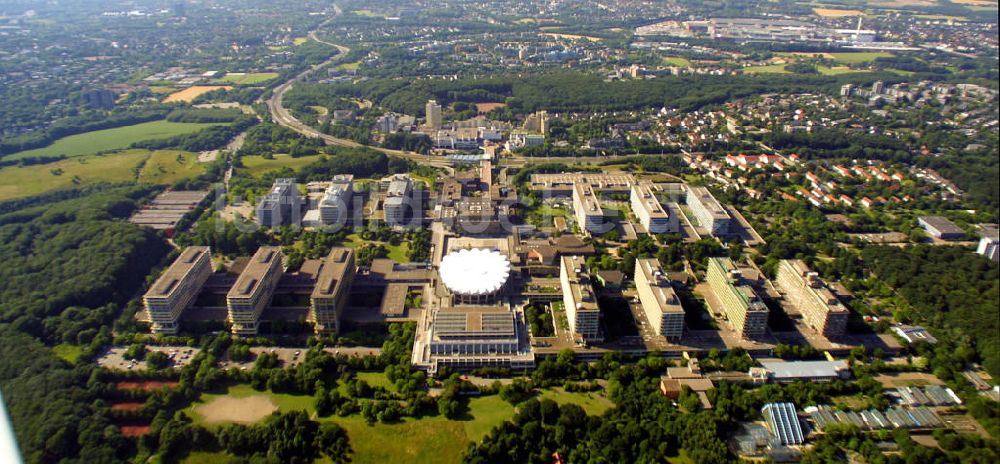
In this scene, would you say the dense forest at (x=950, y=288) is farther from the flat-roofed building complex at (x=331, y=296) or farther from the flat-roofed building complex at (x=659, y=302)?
the flat-roofed building complex at (x=331, y=296)

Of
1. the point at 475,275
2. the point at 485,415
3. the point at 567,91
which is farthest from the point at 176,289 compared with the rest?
the point at 567,91

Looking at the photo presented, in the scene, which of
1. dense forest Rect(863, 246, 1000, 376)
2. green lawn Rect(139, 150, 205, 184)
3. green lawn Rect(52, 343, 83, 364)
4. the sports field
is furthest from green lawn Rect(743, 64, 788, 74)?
green lawn Rect(52, 343, 83, 364)

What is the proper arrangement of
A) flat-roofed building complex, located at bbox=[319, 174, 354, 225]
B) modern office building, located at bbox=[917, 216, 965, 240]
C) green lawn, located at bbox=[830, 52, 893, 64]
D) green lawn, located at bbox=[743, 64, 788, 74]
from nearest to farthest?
1. modern office building, located at bbox=[917, 216, 965, 240]
2. flat-roofed building complex, located at bbox=[319, 174, 354, 225]
3. green lawn, located at bbox=[743, 64, 788, 74]
4. green lawn, located at bbox=[830, 52, 893, 64]

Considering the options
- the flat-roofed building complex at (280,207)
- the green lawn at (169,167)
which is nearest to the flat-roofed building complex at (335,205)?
the flat-roofed building complex at (280,207)

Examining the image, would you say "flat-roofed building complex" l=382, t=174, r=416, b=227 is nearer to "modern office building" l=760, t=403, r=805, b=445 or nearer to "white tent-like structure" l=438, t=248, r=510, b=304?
"white tent-like structure" l=438, t=248, r=510, b=304

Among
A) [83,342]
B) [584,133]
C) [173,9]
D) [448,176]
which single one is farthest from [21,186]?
[173,9]

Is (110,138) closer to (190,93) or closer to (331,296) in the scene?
(190,93)
